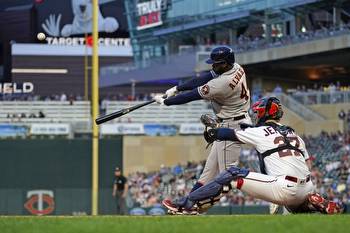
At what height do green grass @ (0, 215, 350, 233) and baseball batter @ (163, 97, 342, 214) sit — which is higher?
baseball batter @ (163, 97, 342, 214)

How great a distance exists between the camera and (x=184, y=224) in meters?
7.74

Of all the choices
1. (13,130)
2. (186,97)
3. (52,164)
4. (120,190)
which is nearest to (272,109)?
(186,97)

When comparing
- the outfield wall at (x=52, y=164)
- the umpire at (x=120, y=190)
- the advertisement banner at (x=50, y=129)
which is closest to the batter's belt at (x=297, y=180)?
the umpire at (x=120, y=190)

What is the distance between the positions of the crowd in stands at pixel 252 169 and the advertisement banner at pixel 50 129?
10.7ft

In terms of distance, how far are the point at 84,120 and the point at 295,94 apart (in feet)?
26.7

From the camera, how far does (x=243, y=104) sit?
10070mm

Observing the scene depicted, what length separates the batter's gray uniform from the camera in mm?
9766

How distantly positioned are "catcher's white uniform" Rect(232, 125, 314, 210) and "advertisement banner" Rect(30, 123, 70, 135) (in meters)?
24.0

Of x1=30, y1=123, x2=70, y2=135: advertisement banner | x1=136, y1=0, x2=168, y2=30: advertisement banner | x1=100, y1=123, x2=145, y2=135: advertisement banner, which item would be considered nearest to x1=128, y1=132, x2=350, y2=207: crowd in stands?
x1=100, y1=123, x2=145, y2=135: advertisement banner

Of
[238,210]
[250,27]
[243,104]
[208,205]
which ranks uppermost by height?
[250,27]

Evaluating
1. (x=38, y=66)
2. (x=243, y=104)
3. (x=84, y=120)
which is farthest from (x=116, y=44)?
(x=243, y=104)

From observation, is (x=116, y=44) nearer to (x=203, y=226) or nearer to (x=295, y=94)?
(x=295, y=94)

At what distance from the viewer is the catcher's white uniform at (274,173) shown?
9.16 m

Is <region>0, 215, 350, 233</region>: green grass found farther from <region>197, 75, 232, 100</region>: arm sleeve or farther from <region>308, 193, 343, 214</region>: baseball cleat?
<region>197, 75, 232, 100</region>: arm sleeve
